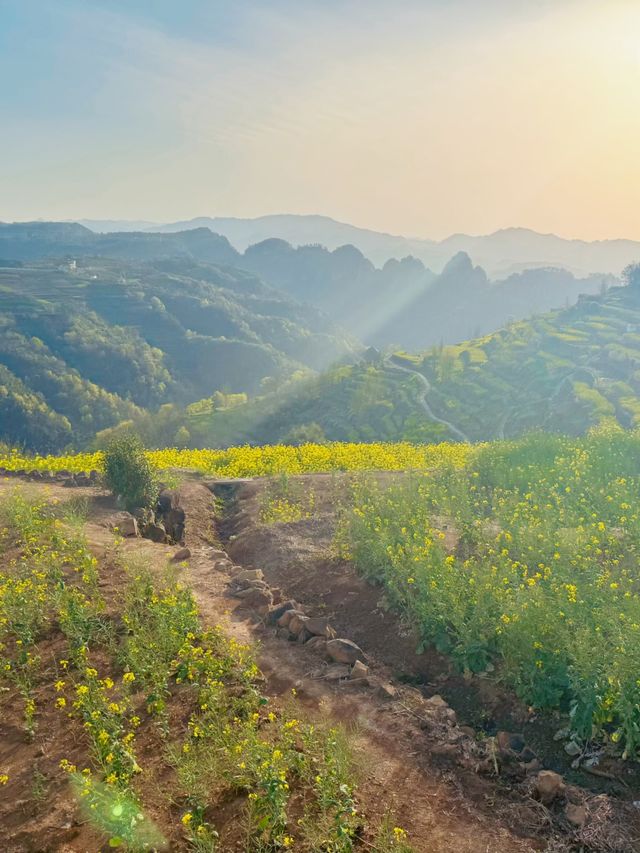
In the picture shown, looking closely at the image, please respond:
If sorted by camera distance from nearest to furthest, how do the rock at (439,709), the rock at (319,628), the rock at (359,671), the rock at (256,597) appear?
the rock at (439,709) → the rock at (359,671) → the rock at (319,628) → the rock at (256,597)

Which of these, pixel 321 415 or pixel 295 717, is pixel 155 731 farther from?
pixel 321 415

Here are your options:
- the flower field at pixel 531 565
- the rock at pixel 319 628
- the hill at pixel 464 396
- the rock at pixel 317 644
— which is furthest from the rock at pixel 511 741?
the hill at pixel 464 396

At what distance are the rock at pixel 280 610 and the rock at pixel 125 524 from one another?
19.8 ft

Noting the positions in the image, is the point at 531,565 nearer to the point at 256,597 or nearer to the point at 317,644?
the point at 317,644

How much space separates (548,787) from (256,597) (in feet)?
21.4

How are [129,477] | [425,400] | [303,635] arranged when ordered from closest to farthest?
[303,635], [129,477], [425,400]

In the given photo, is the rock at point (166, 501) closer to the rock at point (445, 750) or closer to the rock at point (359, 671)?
the rock at point (359, 671)

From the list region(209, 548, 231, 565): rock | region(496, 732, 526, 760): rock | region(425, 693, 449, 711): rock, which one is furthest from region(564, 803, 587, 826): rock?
region(209, 548, 231, 565): rock

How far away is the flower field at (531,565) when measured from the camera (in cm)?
768

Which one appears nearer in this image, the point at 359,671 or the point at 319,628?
the point at 359,671

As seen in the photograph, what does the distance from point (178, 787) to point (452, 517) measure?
34.9 feet

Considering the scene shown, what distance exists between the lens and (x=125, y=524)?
16.1m

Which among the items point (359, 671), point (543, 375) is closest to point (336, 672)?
point (359, 671)

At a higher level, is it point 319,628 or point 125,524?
point 319,628
